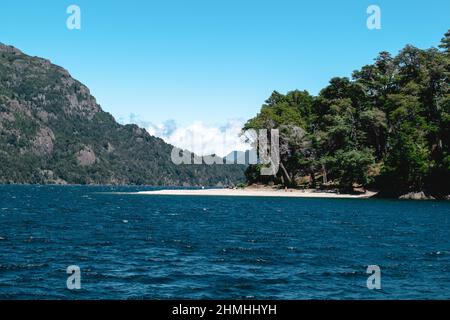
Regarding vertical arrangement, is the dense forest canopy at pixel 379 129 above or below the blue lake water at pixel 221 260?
above

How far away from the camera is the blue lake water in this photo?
906 inches

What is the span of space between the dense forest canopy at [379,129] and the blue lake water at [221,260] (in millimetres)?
54213

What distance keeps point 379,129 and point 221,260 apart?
102 metres

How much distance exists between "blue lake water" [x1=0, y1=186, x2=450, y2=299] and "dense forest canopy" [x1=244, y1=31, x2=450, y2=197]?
54213 mm

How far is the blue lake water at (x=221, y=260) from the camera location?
2302 cm

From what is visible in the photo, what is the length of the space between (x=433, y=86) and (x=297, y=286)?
339 feet

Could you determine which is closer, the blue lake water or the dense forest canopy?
the blue lake water

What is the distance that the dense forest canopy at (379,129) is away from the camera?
347 ft

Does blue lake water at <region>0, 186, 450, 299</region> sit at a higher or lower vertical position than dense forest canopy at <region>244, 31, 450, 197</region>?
lower

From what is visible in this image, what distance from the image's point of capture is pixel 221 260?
Answer: 3111cm

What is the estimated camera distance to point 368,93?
131875 mm

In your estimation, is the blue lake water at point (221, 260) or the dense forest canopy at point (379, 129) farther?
the dense forest canopy at point (379, 129)

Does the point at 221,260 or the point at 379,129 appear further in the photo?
the point at 379,129
